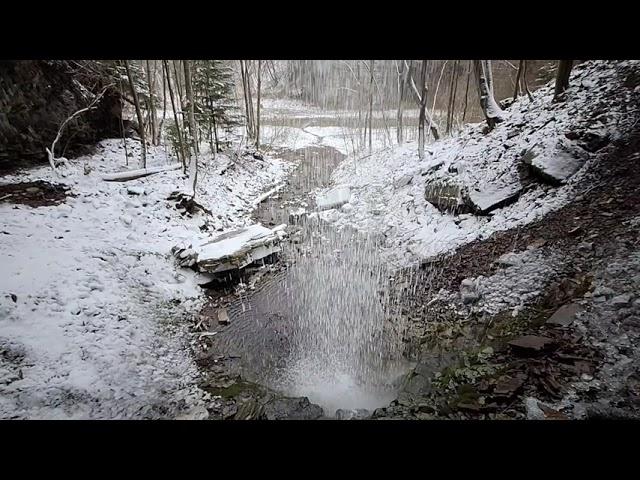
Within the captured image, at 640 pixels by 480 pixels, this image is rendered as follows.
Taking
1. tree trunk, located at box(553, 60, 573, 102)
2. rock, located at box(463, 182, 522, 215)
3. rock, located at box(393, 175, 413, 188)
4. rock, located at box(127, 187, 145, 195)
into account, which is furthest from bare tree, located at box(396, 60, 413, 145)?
rock, located at box(127, 187, 145, 195)

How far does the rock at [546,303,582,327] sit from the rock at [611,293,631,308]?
20 cm

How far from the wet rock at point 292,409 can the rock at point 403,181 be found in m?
4.81

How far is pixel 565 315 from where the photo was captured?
2.28m

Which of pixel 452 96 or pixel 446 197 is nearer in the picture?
pixel 446 197

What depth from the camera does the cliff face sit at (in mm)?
4465

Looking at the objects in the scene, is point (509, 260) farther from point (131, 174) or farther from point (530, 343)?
point (131, 174)

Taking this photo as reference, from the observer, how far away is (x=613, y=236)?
2.55 meters

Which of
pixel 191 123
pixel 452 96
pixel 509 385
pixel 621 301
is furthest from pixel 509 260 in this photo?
pixel 191 123

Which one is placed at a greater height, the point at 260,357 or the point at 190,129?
the point at 190,129

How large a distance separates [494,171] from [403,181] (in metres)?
2.06

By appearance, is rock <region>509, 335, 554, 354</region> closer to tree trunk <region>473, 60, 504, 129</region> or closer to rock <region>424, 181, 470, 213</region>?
rock <region>424, 181, 470, 213</region>
